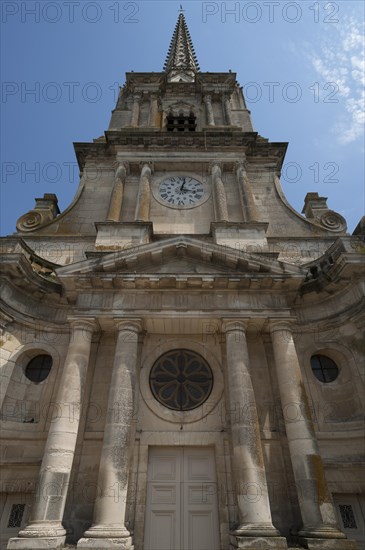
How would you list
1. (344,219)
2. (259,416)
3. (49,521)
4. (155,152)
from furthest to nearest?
1. (155,152)
2. (344,219)
3. (259,416)
4. (49,521)

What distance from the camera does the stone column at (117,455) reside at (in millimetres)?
7771

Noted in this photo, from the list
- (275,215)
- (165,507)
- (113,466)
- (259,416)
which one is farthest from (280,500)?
(275,215)

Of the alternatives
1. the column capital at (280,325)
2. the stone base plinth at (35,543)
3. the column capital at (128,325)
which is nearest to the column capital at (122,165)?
the column capital at (128,325)

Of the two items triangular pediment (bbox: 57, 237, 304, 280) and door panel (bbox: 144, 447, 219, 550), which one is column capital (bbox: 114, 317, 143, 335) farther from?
door panel (bbox: 144, 447, 219, 550)

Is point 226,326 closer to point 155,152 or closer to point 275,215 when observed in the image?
point 275,215

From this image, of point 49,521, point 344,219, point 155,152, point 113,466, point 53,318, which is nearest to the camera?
point 49,521

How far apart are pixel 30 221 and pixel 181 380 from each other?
1008 cm

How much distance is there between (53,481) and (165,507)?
3262 millimetres

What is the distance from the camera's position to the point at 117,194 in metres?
16.0

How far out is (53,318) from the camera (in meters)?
12.5

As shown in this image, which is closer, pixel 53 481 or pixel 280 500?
pixel 53 481

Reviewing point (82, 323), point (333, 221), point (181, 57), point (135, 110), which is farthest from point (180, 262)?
point (181, 57)

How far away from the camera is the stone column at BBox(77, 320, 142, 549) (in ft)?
25.5

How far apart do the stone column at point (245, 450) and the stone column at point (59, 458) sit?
4.28 metres
